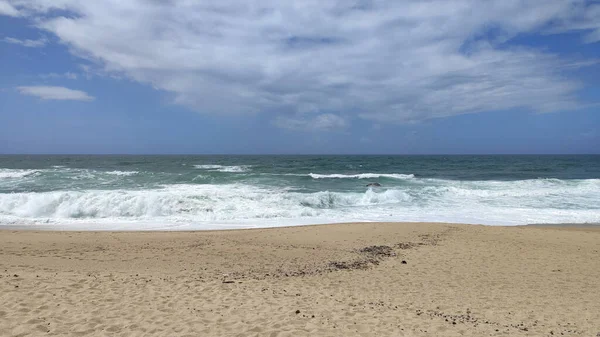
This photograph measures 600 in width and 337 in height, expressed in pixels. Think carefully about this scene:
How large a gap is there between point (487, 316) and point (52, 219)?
1584cm

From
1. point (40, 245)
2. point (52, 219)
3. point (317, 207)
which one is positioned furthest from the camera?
point (317, 207)

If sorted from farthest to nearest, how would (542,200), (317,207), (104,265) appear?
1. (542,200)
2. (317,207)
3. (104,265)

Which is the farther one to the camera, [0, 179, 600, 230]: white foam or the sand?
[0, 179, 600, 230]: white foam

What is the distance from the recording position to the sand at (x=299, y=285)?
4.75m

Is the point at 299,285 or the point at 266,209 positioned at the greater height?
the point at 299,285

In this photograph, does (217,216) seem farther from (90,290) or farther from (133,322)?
(133,322)

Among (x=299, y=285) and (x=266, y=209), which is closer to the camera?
(x=299, y=285)

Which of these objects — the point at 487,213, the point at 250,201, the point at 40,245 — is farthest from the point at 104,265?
the point at 487,213

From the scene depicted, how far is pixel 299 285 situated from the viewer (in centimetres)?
651

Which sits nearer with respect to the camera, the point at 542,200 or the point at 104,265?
the point at 104,265

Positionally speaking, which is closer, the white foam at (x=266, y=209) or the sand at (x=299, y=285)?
the sand at (x=299, y=285)

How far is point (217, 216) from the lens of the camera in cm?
1573

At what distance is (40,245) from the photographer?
9.65 meters

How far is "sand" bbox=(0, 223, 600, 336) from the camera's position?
4.75 meters
